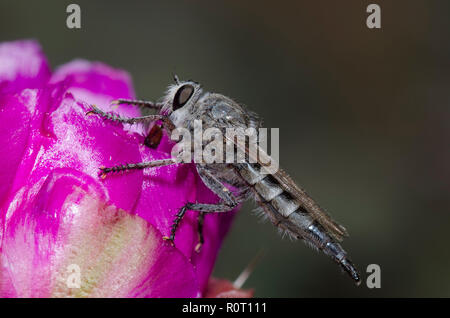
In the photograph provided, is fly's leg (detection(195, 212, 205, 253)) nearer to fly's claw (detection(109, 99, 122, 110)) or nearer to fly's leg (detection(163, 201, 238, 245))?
fly's leg (detection(163, 201, 238, 245))

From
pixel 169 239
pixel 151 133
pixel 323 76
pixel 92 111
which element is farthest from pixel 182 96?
pixel 323 76

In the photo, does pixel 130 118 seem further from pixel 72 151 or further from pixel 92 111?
pixel 72 151

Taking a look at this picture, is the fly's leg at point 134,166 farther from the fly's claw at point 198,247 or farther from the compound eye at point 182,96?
the compound eye at point 182,96

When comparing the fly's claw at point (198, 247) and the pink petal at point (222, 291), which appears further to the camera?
the pink petal at point (222, 291)

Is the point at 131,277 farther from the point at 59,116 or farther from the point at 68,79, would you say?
the point at 68,79

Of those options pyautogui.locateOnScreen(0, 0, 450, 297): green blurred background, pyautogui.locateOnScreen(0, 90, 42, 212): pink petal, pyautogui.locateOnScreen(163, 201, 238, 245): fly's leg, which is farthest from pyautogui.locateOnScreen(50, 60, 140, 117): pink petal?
pyautogui.locateOnScreen(0, 0, 450, 297): green blurred background

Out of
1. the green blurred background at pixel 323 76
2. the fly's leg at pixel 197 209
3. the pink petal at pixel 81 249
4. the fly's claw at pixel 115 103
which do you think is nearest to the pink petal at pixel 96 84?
the fly's claw at pixel 115 103

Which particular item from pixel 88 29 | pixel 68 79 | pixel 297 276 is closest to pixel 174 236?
pixel 68 79

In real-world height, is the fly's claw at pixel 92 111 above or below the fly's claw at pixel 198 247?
above
